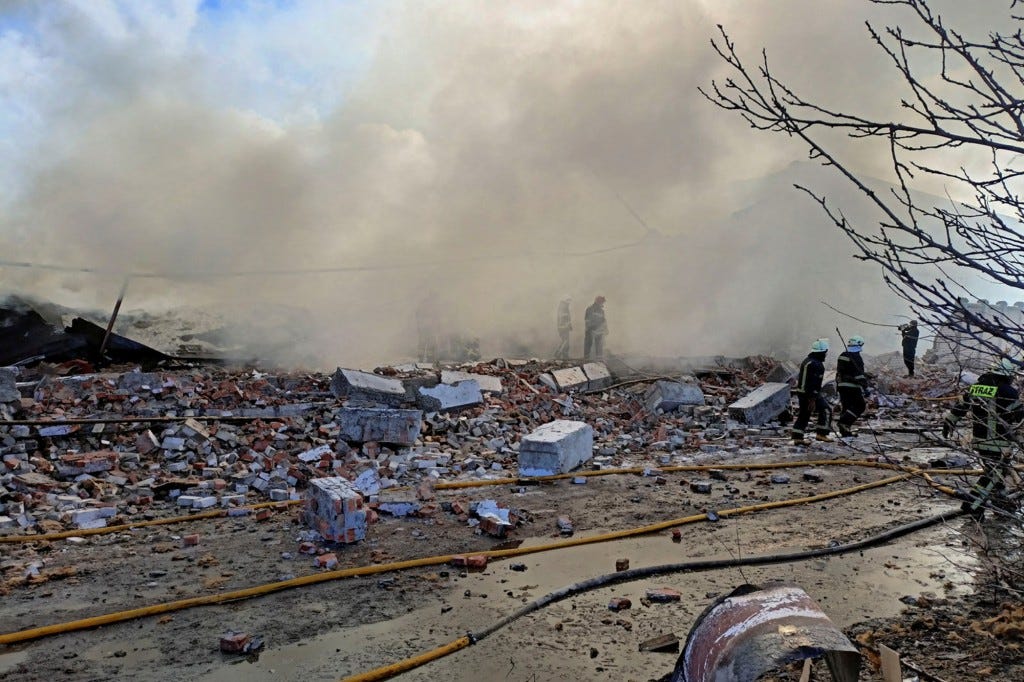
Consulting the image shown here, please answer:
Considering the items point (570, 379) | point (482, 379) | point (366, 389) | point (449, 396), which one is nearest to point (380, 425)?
point (366, 389)

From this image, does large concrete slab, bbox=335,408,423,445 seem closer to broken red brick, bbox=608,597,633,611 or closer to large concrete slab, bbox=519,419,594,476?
large concrete slab, bbox=519,419,594,476

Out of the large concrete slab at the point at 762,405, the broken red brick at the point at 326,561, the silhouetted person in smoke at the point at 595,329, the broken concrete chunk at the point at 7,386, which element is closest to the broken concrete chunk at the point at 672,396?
the large concrete slab at the point at 762,405

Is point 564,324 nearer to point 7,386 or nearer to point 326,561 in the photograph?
point 7,386

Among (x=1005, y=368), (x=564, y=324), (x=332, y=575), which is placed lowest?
(x=332, y=575)

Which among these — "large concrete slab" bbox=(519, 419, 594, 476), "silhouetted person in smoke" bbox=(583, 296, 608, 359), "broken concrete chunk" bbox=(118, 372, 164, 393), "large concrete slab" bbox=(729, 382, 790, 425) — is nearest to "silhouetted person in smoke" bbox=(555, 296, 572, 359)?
"silhouetted person in smoke" bbox=(583, 296, 608, 359)

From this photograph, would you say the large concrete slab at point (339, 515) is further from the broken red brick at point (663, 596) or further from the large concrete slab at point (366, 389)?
the large concrete slab at point (366, 389)

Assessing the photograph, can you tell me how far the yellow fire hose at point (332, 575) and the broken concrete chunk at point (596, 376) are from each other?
5.49m

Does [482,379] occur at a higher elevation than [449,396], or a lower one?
higher

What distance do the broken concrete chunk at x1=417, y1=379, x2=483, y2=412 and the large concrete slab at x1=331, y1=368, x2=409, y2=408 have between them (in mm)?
276

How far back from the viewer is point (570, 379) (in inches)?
460

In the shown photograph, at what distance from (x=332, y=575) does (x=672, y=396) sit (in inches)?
285

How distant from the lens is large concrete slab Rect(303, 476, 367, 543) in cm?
541

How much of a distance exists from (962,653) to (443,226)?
17052 mm

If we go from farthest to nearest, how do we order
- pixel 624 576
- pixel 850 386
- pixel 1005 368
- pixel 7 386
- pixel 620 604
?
pixel 850 386 → pixel 7 386 → pixel 624 576 → pixel 620 604 → pixel 1005 368
